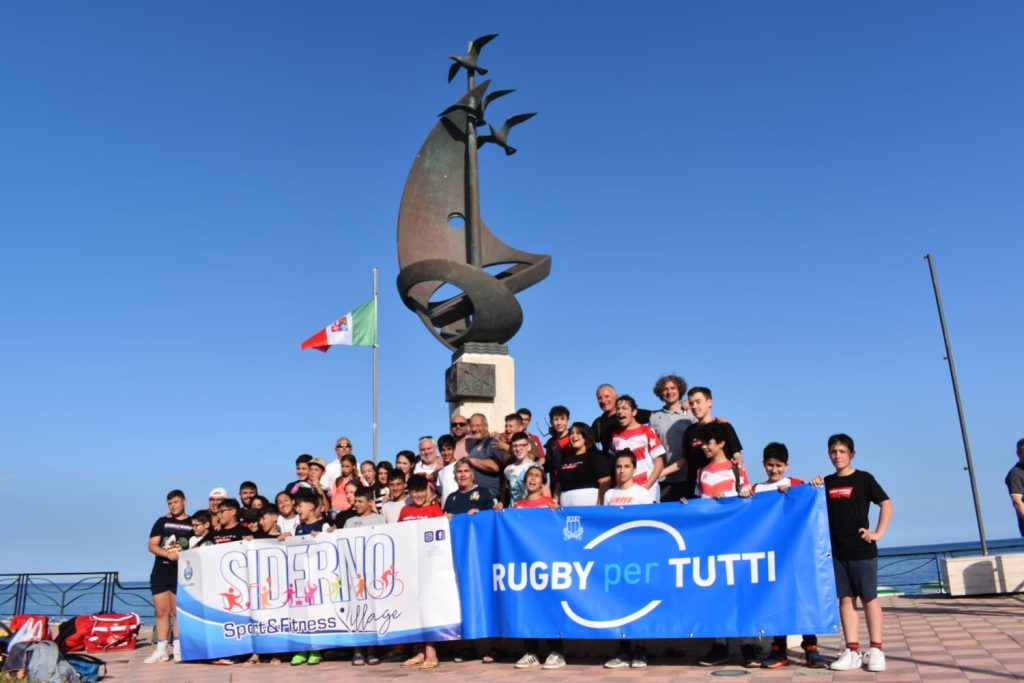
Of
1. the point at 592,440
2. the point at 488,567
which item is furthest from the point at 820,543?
the point at 488,567

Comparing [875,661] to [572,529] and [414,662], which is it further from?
[414,662]

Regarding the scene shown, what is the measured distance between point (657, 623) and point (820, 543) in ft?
4.28

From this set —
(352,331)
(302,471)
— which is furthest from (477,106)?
(302,471)

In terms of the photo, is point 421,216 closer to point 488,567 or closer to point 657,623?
point 488,567

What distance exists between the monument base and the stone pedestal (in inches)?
258

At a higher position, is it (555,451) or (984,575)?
(555,451)

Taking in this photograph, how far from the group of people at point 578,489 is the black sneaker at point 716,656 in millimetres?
10

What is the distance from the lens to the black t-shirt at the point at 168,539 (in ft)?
29.2

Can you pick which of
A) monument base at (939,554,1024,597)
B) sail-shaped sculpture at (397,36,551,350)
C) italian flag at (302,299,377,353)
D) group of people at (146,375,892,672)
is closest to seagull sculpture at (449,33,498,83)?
sail-shaped sculpture at (397,36,551,350)

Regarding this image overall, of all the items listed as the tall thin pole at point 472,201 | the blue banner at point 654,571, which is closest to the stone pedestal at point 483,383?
the tall thin pole at point 472,201

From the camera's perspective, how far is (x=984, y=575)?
1050 cm

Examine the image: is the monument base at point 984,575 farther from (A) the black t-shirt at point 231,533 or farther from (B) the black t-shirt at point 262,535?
(A) the black t-shirt at point 231,533

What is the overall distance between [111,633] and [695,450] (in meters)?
7.59

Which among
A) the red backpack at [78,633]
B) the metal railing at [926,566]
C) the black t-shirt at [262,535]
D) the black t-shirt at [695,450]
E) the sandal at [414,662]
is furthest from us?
the metal railing at [926,566]
